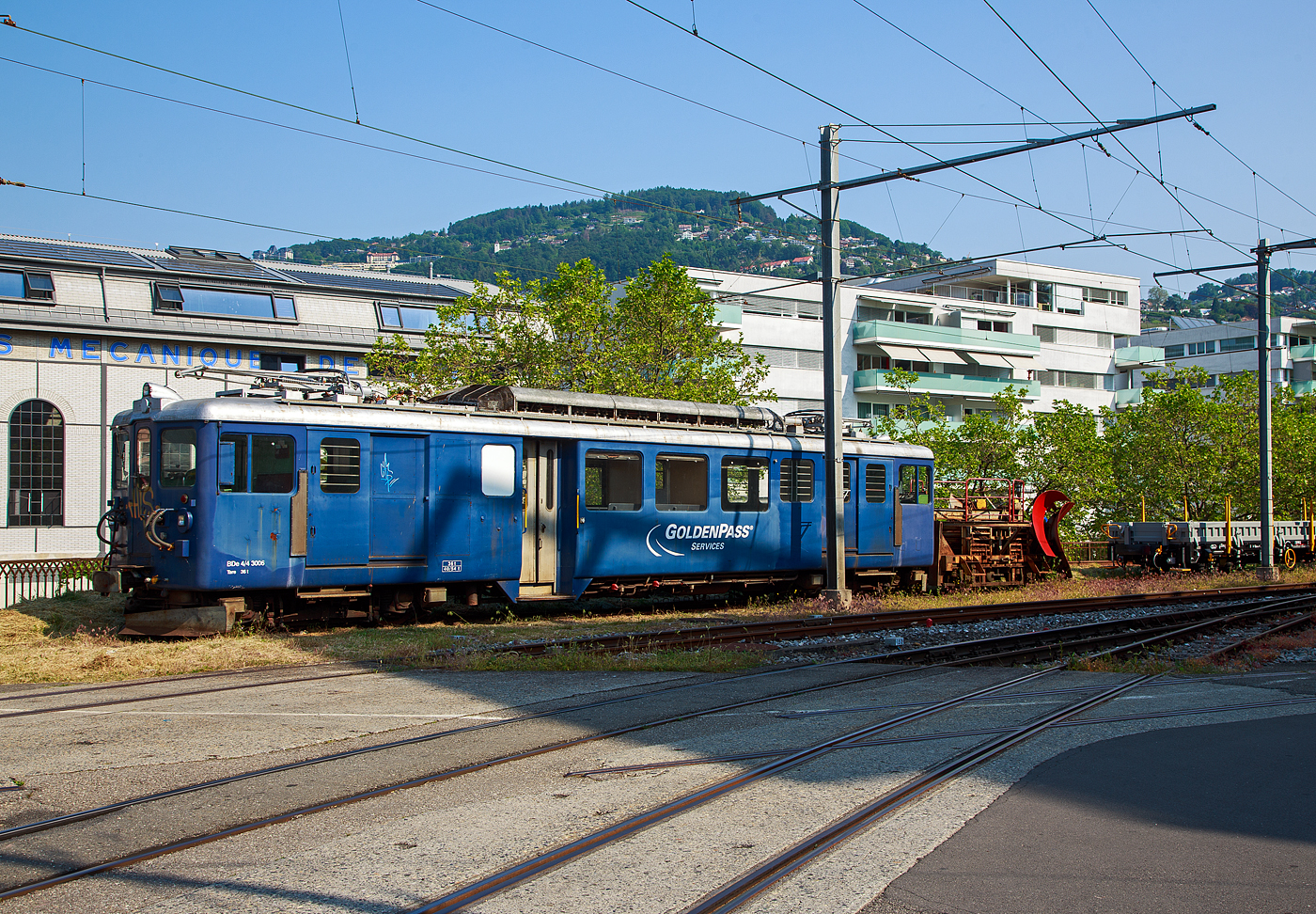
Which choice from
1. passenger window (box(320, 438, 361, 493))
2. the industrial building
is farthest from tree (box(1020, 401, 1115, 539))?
passenger window (box(320, 438, 361, 493))

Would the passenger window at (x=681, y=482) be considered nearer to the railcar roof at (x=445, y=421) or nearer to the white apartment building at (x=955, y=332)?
the railcar roof at (x=445, y=421)

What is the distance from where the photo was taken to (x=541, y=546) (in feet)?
51.8

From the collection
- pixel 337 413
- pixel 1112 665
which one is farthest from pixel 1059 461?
pixel 337 413

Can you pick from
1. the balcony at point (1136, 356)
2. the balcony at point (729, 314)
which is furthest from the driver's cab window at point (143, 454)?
the balcony at point (1136, 356)

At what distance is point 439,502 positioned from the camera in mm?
14500

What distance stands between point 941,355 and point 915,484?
41995 mm

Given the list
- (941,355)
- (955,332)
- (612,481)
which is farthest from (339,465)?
(941,355)

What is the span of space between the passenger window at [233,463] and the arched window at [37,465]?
1868 centimetres

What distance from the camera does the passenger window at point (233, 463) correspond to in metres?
13.0

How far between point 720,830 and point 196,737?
4.29 meters

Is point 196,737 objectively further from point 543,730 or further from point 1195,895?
point 1195,895

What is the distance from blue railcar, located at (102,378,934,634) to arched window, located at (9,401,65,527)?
16367mm

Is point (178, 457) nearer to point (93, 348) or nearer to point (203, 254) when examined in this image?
point (93, 348)

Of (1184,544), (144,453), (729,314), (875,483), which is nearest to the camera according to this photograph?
(144,453)
